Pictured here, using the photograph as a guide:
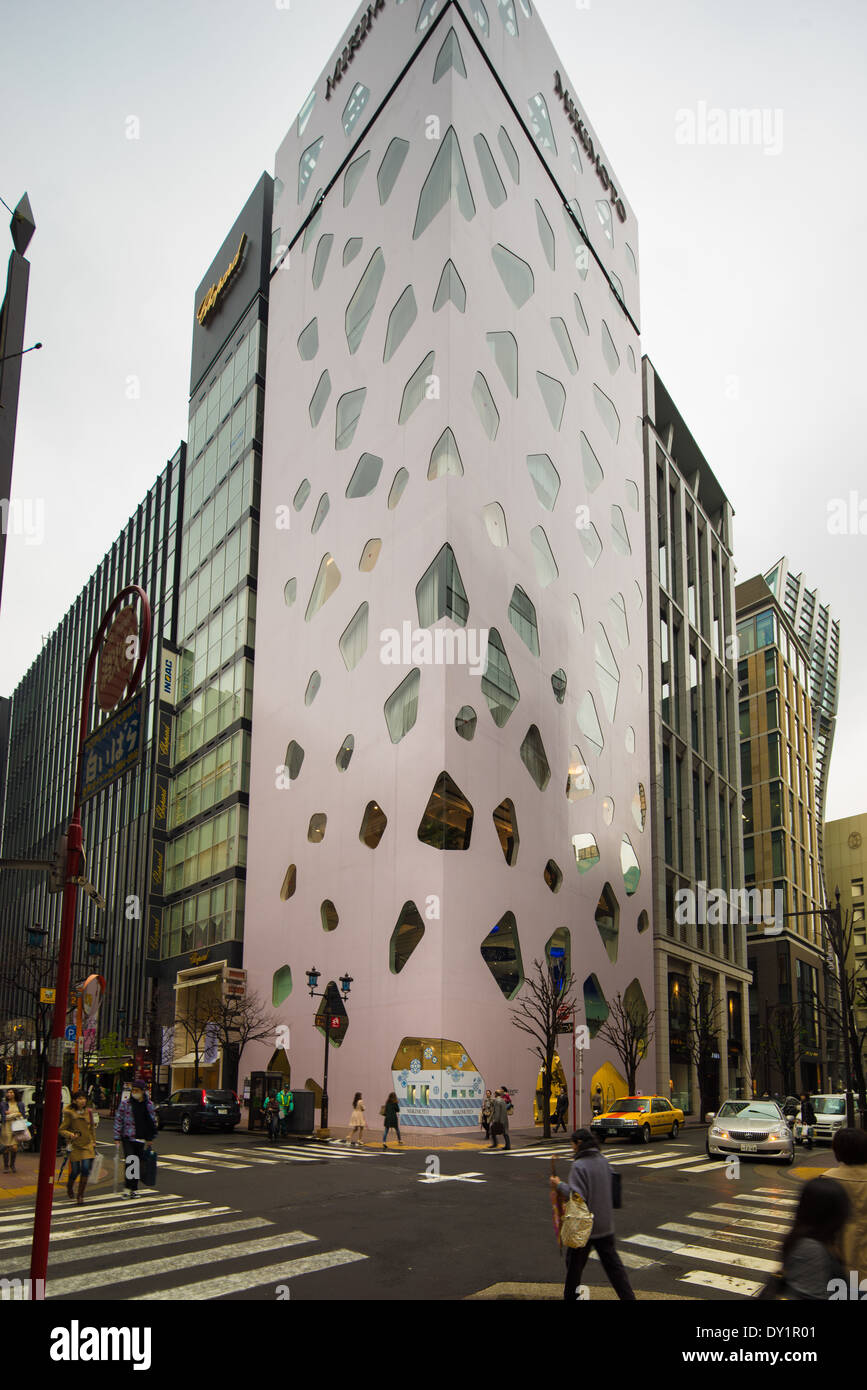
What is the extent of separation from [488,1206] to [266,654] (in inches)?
1503

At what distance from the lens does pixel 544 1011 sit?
35.4 m

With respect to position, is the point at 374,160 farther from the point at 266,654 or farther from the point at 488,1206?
the point at 488,1206

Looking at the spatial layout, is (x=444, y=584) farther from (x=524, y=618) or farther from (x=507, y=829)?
(x=507, y=829)

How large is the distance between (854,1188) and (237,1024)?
135 feet

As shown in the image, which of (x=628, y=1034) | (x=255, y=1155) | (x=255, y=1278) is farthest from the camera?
(x=628, y=1034)

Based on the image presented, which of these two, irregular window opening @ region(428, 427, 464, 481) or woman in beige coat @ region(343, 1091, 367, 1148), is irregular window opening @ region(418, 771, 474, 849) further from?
irregular window opening @ region(428, 427, 464, 481)

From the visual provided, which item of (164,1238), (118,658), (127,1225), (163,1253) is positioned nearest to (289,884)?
(127,1225)

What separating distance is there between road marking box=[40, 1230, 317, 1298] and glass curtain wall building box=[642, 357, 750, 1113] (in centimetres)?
4271

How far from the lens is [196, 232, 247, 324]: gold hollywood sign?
6156 cm

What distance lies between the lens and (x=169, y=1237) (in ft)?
38.9

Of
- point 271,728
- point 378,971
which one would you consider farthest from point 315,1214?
point 271,728

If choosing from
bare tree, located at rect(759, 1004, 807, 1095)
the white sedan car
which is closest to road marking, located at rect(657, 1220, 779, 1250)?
the white sedan car

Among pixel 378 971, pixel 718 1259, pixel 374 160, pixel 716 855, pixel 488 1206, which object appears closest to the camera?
pixel 718 1259

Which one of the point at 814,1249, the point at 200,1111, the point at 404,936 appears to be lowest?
the point at 200,1111
